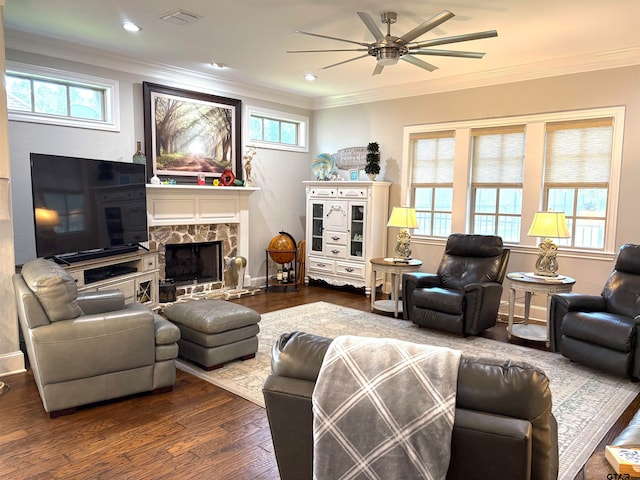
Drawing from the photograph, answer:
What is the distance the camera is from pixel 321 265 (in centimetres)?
698

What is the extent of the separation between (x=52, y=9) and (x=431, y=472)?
4437 millimetres

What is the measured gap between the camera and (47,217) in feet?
13.2

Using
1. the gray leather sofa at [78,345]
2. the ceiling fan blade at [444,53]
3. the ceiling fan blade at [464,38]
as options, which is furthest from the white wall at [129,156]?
the ceiling fan blade at [464,38]

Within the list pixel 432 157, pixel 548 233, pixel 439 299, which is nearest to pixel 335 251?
pixel 432 157

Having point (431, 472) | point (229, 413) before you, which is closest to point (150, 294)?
point (229, 413)

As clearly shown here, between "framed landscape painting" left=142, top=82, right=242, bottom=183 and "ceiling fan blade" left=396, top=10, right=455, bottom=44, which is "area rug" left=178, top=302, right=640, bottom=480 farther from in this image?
"ceiling fan blade" left=396, top=10, right=455, bottom=44

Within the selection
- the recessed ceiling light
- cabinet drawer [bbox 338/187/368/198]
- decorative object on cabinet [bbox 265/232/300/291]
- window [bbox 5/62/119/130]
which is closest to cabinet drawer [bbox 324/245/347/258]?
decorative object on cabinet [bbox 265/232/300/291]

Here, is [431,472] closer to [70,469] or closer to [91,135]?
[70,469]

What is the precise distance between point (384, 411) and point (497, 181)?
4.86 m

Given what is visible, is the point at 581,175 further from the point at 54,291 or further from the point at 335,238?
the point at 54,291

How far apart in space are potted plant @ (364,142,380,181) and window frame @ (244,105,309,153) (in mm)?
1364

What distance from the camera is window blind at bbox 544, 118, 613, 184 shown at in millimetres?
4875

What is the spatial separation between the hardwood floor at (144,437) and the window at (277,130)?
4.33 meters

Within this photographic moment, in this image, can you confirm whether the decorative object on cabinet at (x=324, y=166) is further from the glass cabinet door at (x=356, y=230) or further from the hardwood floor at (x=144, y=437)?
the hardwood floor at (x=144, y=437)
